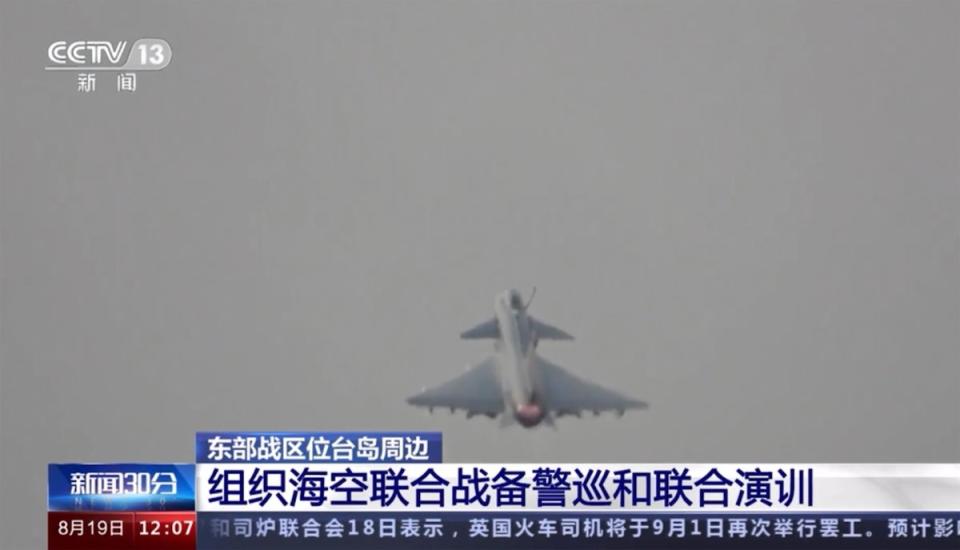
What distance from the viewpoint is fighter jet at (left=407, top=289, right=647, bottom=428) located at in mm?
6484

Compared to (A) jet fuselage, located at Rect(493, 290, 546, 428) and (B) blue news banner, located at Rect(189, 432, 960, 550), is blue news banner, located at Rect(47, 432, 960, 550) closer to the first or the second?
(B) blue news banner, located at Rect(189, 432, 960, 550)

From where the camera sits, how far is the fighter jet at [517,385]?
6.48 metres

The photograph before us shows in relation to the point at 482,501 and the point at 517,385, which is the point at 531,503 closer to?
the point at 482,501

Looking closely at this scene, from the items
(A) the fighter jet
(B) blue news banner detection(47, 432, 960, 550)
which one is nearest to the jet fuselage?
(A) the fighter jet

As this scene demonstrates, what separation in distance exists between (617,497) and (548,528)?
1.21ft

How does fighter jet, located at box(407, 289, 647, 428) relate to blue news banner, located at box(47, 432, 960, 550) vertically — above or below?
above

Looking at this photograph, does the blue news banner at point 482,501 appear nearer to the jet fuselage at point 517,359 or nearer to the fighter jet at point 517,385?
the fighter jet at point 517,385

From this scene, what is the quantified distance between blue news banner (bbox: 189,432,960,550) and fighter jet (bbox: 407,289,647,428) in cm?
38

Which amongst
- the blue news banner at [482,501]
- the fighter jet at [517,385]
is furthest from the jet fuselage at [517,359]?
the blue news banner at [482,501]

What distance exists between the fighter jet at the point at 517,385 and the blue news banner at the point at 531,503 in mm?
378

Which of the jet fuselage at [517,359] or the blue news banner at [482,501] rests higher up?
the jet fuselage at [517,359]

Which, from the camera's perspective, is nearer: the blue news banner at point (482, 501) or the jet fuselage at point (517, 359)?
the blue news banner at point (482, 501)

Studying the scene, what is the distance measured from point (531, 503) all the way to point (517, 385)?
973 mm

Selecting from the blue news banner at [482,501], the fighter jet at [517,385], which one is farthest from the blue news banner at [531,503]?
the fighter jet at [517,385]
